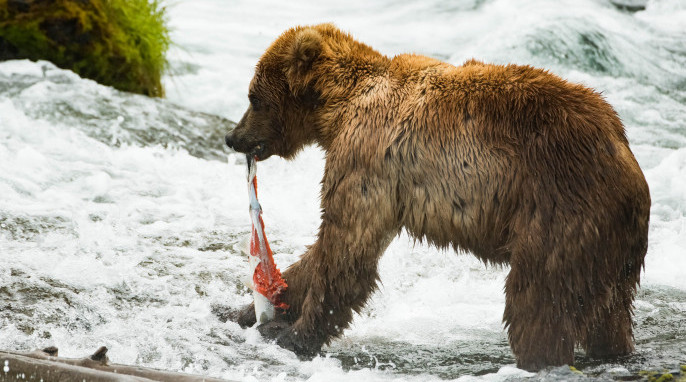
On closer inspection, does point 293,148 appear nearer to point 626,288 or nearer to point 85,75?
point 626,288

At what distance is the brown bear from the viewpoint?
4199mm

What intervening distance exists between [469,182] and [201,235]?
9.98 ft

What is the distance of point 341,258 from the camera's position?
4.72 metres

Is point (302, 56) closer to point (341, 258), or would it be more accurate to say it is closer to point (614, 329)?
point (341, 258)

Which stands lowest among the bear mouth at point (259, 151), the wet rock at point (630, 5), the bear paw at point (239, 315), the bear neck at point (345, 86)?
the bear paw at point (239, 315)

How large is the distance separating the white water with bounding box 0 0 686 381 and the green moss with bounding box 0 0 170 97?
28cm

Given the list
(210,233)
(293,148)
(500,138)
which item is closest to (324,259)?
(293,148)

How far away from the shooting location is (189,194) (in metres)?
7.74

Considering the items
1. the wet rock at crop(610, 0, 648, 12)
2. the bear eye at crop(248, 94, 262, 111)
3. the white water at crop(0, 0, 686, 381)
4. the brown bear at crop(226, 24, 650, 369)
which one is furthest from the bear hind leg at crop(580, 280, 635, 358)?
the wet rock at crop(610, 0, 648, 12)

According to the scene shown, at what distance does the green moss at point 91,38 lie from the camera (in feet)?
31.1

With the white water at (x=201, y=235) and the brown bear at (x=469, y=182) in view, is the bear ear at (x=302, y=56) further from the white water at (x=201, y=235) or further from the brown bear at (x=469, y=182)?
the white water at (x=201, y=235)

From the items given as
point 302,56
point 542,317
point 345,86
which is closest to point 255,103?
point 302,56

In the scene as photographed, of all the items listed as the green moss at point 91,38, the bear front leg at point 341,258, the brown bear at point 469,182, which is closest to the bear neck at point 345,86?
the brown bear at point 469,182

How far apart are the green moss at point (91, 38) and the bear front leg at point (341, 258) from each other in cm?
567
